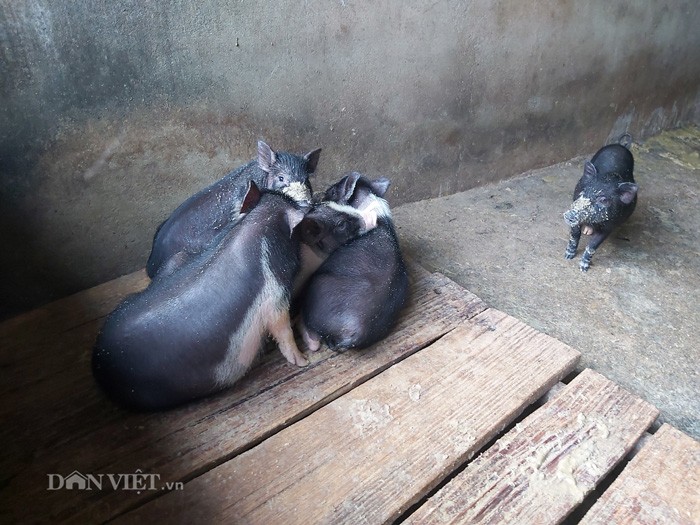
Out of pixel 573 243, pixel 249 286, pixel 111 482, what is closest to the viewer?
pixel 111 482

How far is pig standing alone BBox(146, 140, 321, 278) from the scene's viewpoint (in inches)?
90.5

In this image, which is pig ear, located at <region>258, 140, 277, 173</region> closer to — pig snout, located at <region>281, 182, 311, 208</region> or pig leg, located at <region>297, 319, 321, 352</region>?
pig snout, located at <region>281, 182, 311, 208</region>

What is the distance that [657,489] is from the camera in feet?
5.25

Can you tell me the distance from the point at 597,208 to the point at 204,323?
235cm

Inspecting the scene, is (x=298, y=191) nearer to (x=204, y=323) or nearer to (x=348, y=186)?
(x=348, y=186)

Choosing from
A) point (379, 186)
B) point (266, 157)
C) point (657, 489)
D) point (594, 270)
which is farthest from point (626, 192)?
point (266, 157)

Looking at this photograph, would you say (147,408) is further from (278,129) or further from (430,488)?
(278,129)

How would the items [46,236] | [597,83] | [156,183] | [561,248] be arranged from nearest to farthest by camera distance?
[46,236], [156,183], [561,248], [597,83]

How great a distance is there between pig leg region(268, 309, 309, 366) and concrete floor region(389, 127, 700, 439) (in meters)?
1.29

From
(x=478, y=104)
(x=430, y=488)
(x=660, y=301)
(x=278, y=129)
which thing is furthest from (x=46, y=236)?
(x=660, y=301)

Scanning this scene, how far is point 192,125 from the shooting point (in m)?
2.61

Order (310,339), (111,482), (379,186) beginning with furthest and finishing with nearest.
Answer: (379,186) < (310,339) < (111,482)

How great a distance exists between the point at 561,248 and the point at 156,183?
250 centimetres

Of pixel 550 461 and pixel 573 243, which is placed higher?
pixel 550 461
